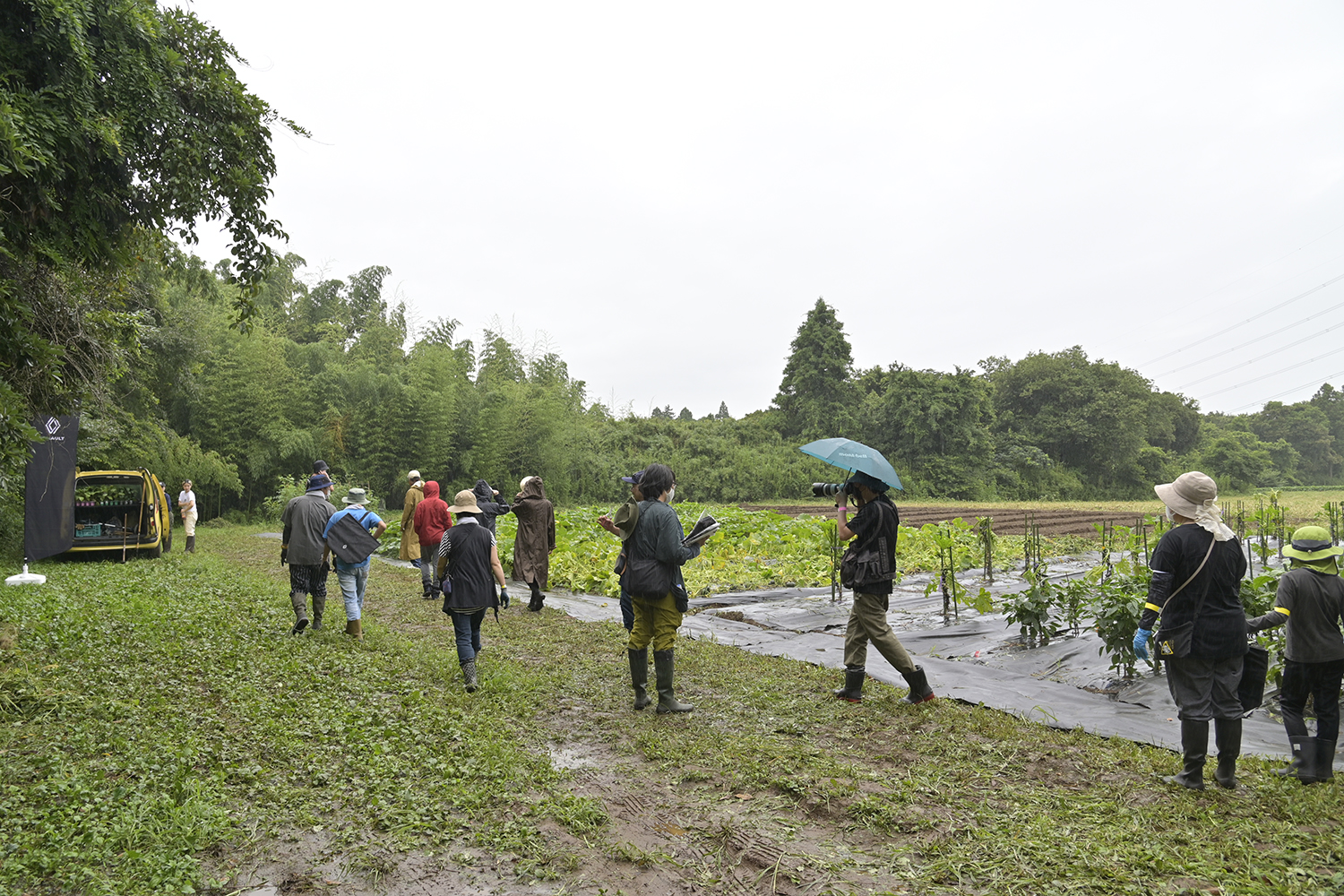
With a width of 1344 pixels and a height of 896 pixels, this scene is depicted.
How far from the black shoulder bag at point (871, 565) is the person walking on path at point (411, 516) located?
20.0 feet

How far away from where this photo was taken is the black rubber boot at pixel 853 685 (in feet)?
16.1

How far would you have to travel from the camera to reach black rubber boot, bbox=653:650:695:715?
4762 mm

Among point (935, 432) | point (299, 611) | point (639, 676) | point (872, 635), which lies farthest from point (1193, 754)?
point (935, 432)

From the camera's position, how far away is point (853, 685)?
195 inches

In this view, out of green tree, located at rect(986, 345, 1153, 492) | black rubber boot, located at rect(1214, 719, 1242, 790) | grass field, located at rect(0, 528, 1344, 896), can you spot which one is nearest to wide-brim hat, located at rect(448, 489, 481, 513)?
grass field, located at rect(0, 528, 1344, 896)

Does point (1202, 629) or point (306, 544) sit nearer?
point (1202, 629)

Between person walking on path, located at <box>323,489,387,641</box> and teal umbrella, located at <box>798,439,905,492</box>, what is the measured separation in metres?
4.05

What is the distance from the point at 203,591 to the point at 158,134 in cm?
617

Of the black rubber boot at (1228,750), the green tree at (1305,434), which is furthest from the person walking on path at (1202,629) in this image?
the green tree at (1305,434)

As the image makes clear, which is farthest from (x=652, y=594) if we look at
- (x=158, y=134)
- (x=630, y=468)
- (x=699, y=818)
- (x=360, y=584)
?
(x=630, y=468)

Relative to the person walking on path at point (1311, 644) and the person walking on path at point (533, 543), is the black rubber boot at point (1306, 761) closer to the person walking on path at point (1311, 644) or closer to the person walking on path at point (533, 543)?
the person walking on path at point (1311, 644)

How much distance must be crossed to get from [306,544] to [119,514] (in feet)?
29.8

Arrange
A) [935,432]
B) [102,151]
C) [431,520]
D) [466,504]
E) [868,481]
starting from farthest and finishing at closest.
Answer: [935,432]
[431,520]
[466,504]
[868,481]
[102,151]

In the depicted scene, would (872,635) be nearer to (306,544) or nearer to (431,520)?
(306,544)
